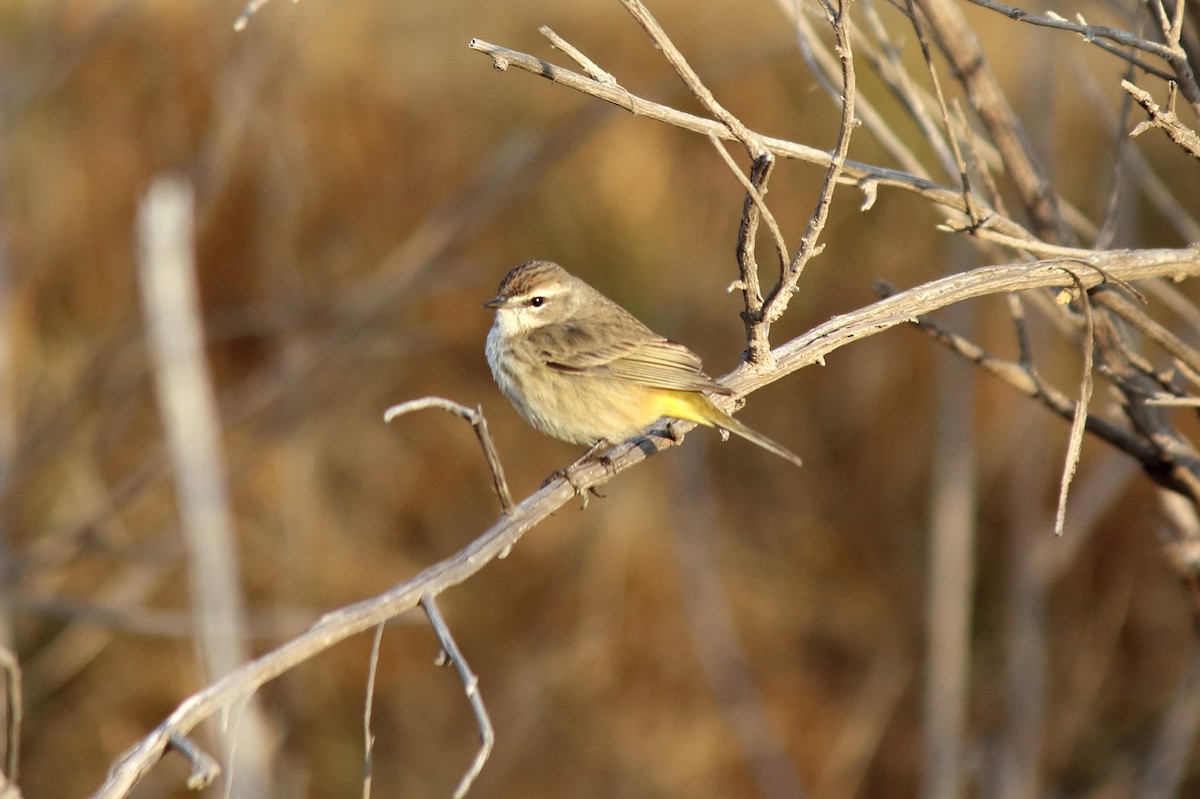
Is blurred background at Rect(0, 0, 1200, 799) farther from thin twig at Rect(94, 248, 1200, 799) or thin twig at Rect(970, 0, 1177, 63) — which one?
thin twig at Rect(970, 0, 1177, 63)

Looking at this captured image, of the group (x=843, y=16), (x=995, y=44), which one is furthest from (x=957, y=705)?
(x=995, y=44)

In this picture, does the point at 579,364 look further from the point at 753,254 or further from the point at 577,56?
the point at 577,56

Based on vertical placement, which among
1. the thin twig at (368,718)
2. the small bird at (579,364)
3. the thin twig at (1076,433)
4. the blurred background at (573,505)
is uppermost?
the thin twig at (1076,433)

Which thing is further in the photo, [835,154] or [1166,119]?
[835,154]

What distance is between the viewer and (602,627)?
7.62 meters

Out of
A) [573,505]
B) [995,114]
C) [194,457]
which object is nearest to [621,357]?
[194,457]

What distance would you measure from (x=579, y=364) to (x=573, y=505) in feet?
13.8

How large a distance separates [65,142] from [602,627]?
502cm

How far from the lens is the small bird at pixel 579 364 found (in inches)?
145

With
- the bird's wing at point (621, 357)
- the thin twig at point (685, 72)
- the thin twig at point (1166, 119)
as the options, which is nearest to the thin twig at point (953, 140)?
the thin twig at point (1166, 119)

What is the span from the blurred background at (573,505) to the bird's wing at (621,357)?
1.97 m

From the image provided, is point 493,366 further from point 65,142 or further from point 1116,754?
point 65,142

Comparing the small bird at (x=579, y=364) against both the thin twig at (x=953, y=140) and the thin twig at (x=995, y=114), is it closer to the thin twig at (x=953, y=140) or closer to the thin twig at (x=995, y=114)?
the thin twig at (x=995, y=114)

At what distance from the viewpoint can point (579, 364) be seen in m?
3.86
